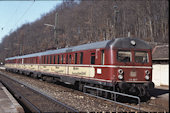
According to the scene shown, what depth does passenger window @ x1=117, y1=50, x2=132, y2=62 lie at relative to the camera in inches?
406

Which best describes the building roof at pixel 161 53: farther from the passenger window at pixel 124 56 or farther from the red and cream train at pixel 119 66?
the passenger window at pixel 124 56

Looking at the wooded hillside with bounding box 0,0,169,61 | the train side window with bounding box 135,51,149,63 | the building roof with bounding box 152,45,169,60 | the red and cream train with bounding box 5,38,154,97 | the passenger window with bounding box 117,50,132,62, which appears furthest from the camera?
the wooded hillside with bounding box 0,0,169,61

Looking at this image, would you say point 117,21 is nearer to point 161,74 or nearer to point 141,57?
point 161,74

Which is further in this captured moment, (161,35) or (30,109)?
(161,35)

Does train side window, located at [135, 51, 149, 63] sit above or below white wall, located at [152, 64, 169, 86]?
above

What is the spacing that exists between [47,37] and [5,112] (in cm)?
7746

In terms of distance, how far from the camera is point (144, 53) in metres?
11.0

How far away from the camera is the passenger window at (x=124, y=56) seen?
10309 mm

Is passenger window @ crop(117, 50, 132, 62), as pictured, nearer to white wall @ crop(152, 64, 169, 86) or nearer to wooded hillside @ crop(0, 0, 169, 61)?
white wall @ crop(152, 64, 169, 86)

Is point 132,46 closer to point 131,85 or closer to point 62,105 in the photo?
point 131,85

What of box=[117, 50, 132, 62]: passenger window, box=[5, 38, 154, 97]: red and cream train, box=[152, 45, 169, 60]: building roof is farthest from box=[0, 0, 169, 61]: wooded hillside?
box=[117, 50, 132, 62]: passenger window

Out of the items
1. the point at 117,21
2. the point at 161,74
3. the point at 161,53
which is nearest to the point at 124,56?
the point at 161,74

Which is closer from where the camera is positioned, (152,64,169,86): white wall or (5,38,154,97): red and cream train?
(5,38,154,97): red and cream train

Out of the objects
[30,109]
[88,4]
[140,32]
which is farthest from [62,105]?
[88,4]
